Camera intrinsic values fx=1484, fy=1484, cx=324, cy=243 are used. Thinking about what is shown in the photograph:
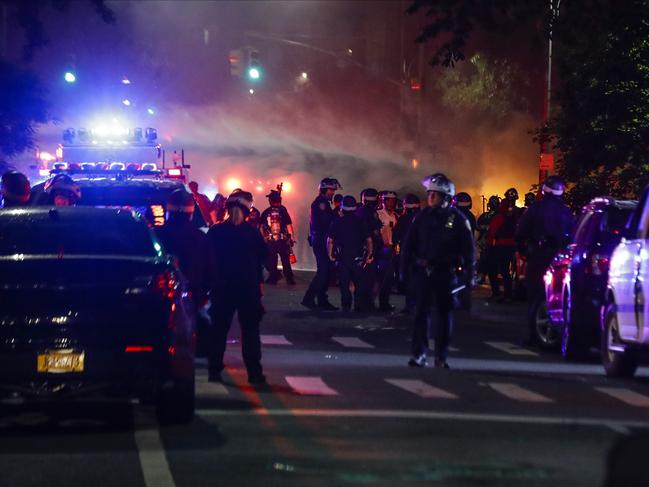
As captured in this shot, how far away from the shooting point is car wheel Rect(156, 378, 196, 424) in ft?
32.6

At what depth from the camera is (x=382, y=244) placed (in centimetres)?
2183

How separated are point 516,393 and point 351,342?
5.05m

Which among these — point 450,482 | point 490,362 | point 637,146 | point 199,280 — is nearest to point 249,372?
point 199,280

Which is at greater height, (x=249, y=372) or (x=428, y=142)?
(x=428, y=142)

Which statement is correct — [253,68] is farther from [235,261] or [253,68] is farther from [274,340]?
[235,261]

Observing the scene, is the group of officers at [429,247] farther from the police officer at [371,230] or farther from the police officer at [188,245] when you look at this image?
the police officer at [188,245]

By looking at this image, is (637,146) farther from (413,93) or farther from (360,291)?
(413,93)

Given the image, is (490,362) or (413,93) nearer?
(490,362)

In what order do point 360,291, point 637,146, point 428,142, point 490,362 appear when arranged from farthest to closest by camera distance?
point 428,142
point 637,146
point 360,291
point 490,362

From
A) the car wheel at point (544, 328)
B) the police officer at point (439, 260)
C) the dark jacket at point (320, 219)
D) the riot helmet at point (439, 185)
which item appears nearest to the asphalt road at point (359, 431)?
the police officer at point (439, 260)

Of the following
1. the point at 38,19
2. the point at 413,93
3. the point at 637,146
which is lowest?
the point at 637,146

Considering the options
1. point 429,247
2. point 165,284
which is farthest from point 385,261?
point 165,284

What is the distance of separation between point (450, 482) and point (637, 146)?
17214 mm

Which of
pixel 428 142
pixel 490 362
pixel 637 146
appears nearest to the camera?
pixel 490 362
